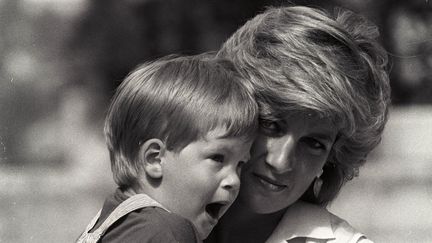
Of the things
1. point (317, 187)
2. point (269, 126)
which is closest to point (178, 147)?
point (269, 126)

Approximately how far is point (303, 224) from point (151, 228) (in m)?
0.78

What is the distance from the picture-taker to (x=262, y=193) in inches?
89.0

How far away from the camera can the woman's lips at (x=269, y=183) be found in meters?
2.24

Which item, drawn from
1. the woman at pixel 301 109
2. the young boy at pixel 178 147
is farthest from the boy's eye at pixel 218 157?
the woman at pixel 301 109

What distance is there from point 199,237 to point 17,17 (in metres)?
2.81

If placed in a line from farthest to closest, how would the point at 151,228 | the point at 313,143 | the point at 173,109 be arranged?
the point at 313,143
the point at 173,109
the point at 151,228

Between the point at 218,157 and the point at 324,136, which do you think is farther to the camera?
the point at 324,136

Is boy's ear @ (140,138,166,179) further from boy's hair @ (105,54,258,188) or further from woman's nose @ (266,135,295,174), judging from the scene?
woman's nose @ (266,135,295,174)

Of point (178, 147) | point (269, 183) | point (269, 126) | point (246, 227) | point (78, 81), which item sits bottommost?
point (78, 81)

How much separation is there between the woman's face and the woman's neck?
0.45ft

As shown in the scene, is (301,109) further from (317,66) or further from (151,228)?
(151,228)

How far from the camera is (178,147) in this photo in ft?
6.10

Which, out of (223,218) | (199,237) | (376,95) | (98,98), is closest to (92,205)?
(98,98)

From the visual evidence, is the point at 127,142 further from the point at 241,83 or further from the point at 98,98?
the point at 98,98
